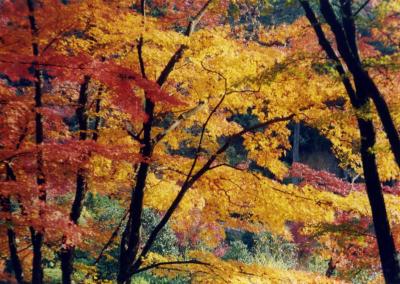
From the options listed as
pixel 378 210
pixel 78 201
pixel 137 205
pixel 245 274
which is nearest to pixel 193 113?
pixel 137 205

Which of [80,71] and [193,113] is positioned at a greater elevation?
[80,71]

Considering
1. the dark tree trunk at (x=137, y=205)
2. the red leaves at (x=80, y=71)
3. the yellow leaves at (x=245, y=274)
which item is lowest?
the yellow leaves at (x=245, y=274)

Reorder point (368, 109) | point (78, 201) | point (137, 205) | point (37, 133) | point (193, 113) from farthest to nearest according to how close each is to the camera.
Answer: point (78, 201) < point (193, 113) < point (137, 205) < point (37, 133) < point (368, 109)

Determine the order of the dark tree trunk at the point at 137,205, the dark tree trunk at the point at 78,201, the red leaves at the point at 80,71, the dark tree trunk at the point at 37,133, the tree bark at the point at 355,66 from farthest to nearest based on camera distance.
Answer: the dark tree trunk at the point at 78,201, the dark tree trunk at the point at 137,205, the dark tree trunk at the point at 37,133, the red leaves at the point at 80,71, the tree bark at the point at 355,66

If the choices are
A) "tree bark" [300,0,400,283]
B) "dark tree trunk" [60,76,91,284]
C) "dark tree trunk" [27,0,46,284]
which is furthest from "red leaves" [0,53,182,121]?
"tree bark" [300,0,400,283]

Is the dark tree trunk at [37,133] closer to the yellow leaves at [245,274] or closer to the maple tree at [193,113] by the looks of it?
the maple tree at [193,113]

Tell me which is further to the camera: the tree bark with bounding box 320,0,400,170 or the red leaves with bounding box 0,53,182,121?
the red leaves with bounding box 0,53,182,121

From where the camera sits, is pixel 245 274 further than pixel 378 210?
Yes

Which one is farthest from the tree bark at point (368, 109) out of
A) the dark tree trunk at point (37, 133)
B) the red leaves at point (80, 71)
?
the dark tree trunk at point (37, 133)

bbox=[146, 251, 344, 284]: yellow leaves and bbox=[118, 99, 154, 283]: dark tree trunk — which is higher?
bbox=[118, 99, 154, 283]: dark tree trunk

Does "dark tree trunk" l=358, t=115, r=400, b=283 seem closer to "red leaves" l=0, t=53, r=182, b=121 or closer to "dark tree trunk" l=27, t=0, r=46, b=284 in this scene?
"red leaves" l=0, t=53, r=182, b=121

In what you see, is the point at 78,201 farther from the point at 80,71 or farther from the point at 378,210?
the point at 378,210

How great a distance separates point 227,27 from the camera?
7.27m

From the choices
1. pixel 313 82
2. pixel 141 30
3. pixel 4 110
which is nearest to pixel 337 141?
pixel 313 82
